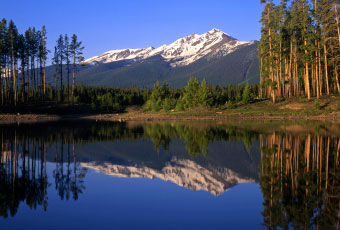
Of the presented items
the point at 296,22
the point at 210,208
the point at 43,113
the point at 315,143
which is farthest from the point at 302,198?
the point at 43,113

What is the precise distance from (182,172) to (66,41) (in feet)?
236

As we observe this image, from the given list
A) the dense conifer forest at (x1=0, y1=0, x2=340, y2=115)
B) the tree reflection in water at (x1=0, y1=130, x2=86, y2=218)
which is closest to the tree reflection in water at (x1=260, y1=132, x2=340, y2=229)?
the tree reflection in water at (x1=0, y1=130, x2=86, y2=218)

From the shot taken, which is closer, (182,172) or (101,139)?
(182,172)

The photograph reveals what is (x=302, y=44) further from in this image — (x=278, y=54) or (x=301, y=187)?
(x=301, y=187)

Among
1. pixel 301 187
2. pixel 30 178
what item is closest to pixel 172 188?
pixel 301 187

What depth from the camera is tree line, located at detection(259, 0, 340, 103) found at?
183 feet

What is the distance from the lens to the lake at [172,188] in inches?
A: 351

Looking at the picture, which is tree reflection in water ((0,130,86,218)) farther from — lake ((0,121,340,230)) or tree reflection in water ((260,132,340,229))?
tree reflection in water ((260,132,340,229))

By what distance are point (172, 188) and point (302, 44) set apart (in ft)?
205

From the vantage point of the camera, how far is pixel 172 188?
41.5ft

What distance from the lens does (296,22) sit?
60.9 metres

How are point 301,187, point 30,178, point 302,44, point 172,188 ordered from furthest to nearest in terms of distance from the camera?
point 302,44
point 30,178
point 172,188
point 301,187

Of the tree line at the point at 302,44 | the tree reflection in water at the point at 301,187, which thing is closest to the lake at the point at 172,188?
the tree reflection in water at the point at 301,187

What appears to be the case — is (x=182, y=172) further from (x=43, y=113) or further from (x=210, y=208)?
(x=43, y=113)
